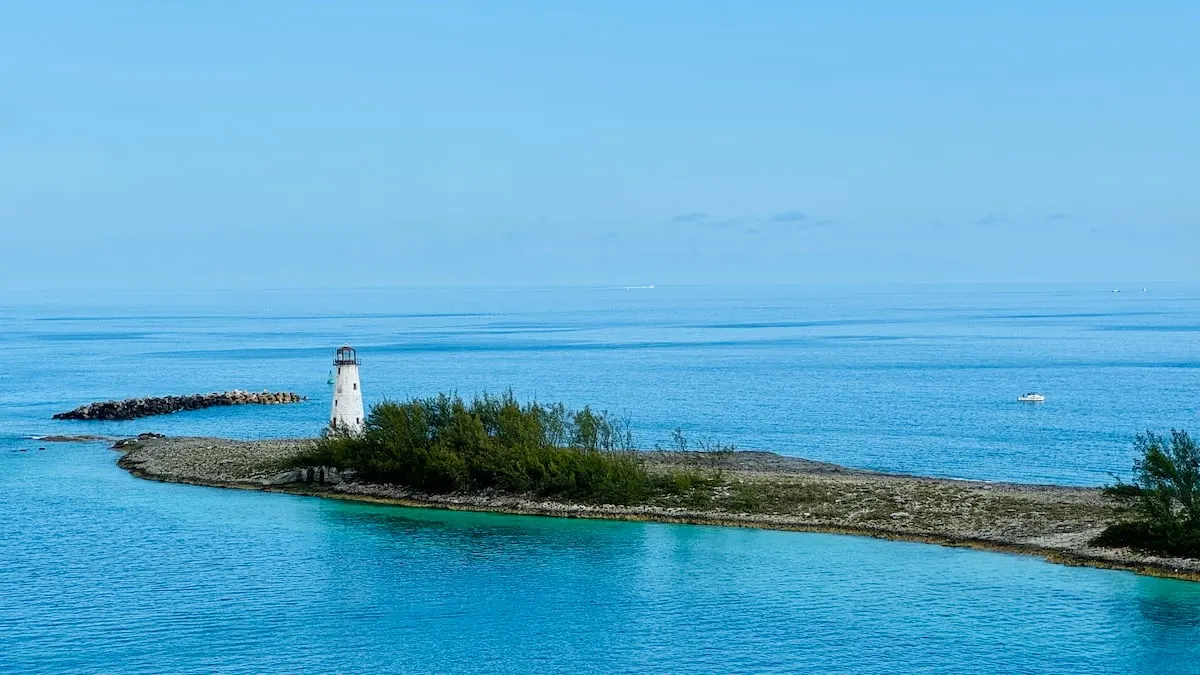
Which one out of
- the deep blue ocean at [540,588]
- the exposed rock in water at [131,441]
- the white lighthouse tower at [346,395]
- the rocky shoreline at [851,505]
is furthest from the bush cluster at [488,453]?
the exposed rock in water at [131,441]

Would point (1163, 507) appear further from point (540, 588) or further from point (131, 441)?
point (131, 441)

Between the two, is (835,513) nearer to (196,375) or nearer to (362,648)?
(362,648)

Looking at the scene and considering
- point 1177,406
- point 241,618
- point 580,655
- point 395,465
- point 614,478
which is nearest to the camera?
point 580,655

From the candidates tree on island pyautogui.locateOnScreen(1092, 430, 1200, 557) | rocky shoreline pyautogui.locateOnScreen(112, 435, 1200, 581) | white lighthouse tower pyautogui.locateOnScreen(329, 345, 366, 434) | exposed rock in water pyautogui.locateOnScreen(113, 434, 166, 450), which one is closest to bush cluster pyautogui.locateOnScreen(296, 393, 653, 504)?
rocky shoreline pyautogui.locateOnScreen(112, 435, 1200, 581)

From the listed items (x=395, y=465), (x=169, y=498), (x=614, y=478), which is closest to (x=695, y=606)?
(x=614, y=478)

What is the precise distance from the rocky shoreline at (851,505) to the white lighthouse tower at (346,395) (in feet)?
14.8

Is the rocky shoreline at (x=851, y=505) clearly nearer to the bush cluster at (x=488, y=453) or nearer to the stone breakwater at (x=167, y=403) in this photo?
the bush cluster at (x=488, y=453)

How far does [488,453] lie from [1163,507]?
29169 millimetres

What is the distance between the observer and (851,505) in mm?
56062

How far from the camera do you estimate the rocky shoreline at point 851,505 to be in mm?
50062

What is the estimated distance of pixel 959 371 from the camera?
470ft

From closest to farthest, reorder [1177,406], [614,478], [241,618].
A: [241,618] → [614,478] → [1177,406]

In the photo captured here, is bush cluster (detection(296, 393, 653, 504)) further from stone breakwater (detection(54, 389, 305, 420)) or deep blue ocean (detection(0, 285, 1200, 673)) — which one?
stone breakwater (detection(54, 389, 305, 420))

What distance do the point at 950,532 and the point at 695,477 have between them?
12620 millimetres
